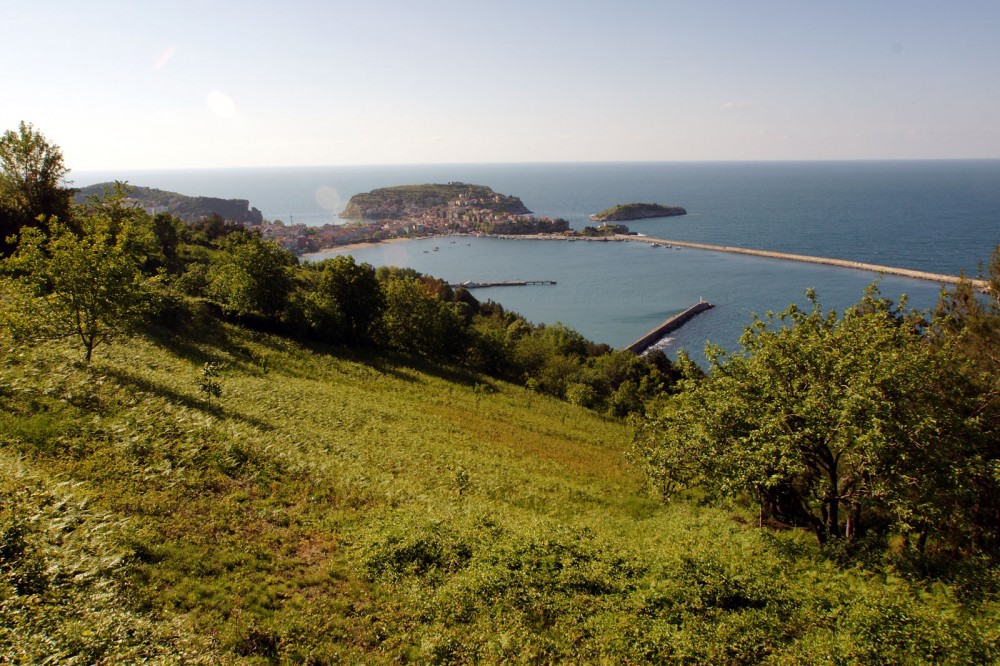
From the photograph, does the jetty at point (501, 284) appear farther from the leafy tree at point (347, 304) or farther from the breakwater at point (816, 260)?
the leafy tree at point (347, 304)

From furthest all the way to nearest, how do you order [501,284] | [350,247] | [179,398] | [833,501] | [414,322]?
1. [350,247]
2. [501,284]
3. [414,322]
4. [179,398]
5. [833,501]

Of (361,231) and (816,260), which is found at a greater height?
Result: (361,231)

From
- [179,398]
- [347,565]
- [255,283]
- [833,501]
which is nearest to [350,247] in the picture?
[255,283]

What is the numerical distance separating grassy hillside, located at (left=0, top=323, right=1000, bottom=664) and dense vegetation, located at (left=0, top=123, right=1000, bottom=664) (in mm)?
51

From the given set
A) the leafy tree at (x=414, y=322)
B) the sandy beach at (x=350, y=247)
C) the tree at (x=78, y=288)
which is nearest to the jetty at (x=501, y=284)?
the sandy beach at (x=350, y=247)

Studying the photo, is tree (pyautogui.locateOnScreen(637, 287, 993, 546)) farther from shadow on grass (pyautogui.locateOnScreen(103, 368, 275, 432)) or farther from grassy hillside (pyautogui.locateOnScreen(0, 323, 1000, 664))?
shadow on grass (pyautogui.locateOnScreen(103, 368, 275, 432))

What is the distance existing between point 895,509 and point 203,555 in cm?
1367

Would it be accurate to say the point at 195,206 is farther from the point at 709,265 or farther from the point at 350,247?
the point at 709,265

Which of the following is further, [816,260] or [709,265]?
[709,265]

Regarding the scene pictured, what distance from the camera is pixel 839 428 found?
35.0 feet

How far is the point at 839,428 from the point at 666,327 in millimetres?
78521

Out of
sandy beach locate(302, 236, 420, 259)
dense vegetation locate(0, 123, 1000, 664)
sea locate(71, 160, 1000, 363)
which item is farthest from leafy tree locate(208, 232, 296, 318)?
sandy beach locate(302, 236, 420, 259)

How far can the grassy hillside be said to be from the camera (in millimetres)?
7105

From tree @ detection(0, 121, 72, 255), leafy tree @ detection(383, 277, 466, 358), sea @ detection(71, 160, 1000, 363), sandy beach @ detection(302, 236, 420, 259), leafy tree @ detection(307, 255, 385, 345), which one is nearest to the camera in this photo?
tree @ detection(0, 121, 72, 255)
